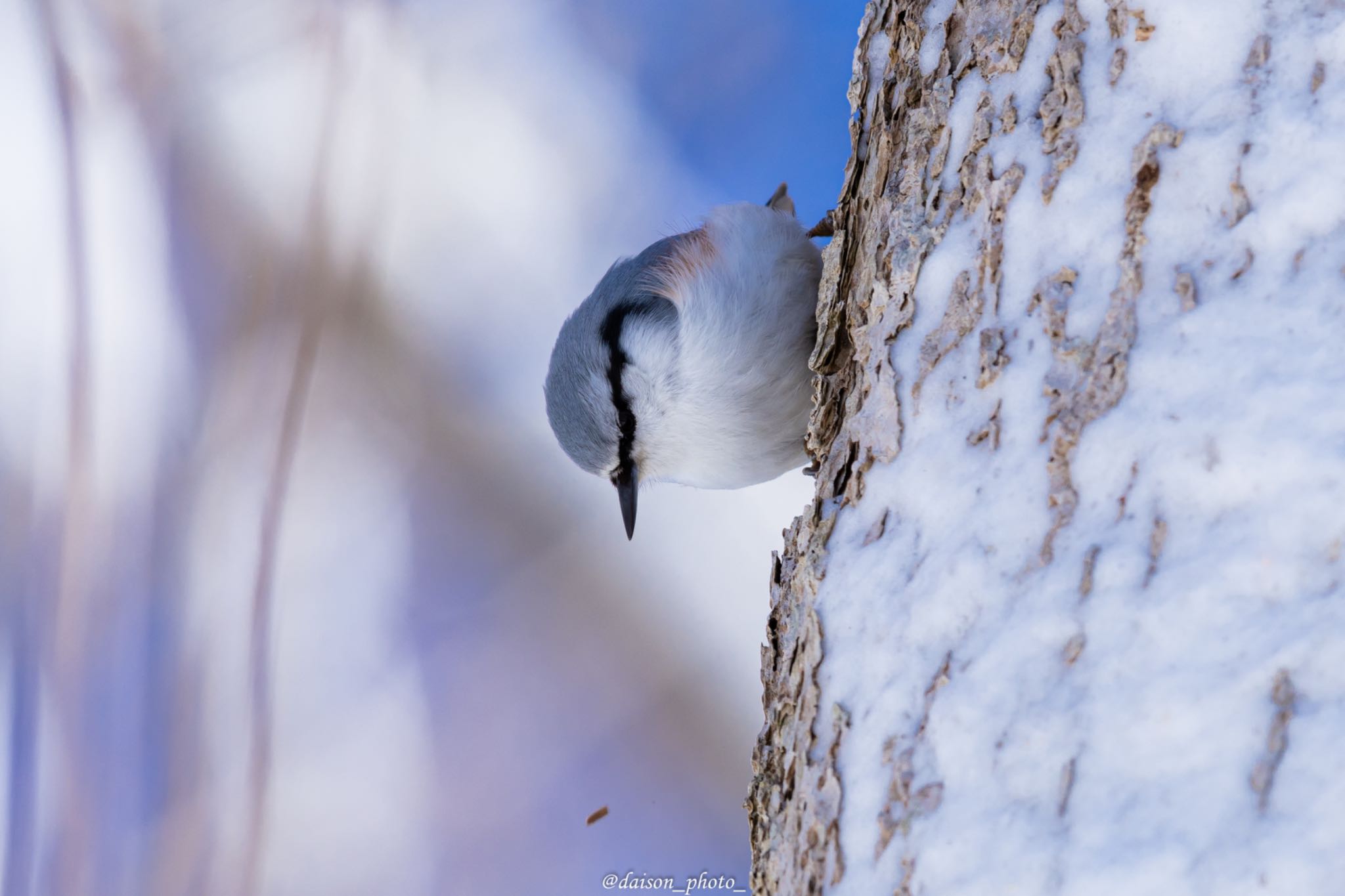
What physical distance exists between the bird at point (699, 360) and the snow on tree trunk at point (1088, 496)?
0.34 metres

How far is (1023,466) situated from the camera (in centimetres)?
67

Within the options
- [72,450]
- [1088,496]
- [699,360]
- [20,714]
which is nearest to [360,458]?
[72,450]

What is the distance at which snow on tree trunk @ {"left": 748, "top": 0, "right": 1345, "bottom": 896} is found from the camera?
521 mm

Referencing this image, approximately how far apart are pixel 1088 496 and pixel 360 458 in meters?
1.71

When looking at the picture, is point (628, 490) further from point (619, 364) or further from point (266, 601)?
point (266, 601)

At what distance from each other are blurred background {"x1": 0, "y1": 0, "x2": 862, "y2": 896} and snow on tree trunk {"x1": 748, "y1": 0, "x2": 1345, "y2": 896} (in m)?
1.11

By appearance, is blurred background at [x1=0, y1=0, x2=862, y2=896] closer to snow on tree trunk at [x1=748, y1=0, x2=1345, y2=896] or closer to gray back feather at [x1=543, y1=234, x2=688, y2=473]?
gray back feather at [x1=543, y1=234, x2=688, y2=473]

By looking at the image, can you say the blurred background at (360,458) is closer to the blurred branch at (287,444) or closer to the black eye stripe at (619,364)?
the blurred branch at (287,444)

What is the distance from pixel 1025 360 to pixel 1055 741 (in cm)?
27

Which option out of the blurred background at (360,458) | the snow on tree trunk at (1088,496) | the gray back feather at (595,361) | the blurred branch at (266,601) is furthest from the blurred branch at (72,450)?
the snow on tree trunk at (1088,496)

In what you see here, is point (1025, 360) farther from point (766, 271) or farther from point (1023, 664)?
point (766, 271)

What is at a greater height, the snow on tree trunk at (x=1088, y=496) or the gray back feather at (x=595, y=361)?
the gray back feather at (x=595, y=361)

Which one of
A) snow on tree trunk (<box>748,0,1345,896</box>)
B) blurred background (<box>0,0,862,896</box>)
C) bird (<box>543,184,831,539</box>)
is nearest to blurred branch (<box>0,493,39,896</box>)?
blurred background (<box>0,0,862,896</box>)

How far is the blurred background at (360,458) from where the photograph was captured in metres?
1.86
